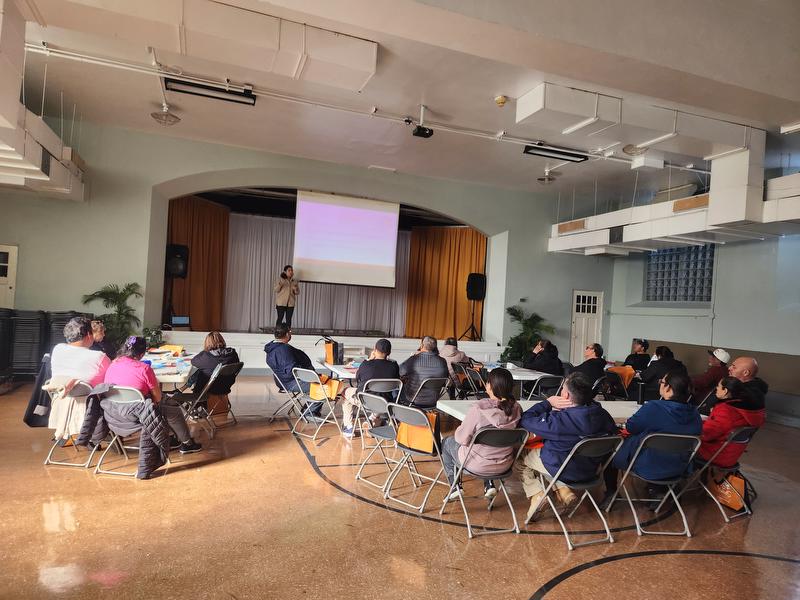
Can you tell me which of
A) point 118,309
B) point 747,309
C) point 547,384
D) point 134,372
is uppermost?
point 747,309

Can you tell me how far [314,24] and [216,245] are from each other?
7.98 m

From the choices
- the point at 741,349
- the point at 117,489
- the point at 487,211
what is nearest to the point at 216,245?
the point at 487,211

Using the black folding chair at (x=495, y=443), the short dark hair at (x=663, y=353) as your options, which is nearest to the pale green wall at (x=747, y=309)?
the short dark hair at (x=663, y=353)

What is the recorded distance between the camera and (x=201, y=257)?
11008 millimetres

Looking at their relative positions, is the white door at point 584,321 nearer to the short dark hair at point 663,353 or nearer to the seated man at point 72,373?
the short dark hair at point 663,353

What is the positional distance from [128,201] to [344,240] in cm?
377

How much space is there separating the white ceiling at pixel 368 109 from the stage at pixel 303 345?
3.23 metres

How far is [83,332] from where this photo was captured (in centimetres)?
391

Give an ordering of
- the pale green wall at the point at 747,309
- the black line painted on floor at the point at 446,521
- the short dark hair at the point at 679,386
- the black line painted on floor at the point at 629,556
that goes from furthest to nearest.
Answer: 1. the pale green wall at the point at 747,309
2. the short dark hair at the point at 679,386
3. the black line painted on floor at the point at 446,521
4. the black line painted on floor at the point at 629,556

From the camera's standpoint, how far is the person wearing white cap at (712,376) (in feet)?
19.6

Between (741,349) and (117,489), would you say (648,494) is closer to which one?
(117,489)

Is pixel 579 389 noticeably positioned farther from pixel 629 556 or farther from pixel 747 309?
pixel 747 309

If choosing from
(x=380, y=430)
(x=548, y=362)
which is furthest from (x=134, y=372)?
(x=548, y=362)

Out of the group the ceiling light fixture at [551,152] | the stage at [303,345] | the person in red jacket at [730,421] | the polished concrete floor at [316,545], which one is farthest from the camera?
the stage at [303,345]
